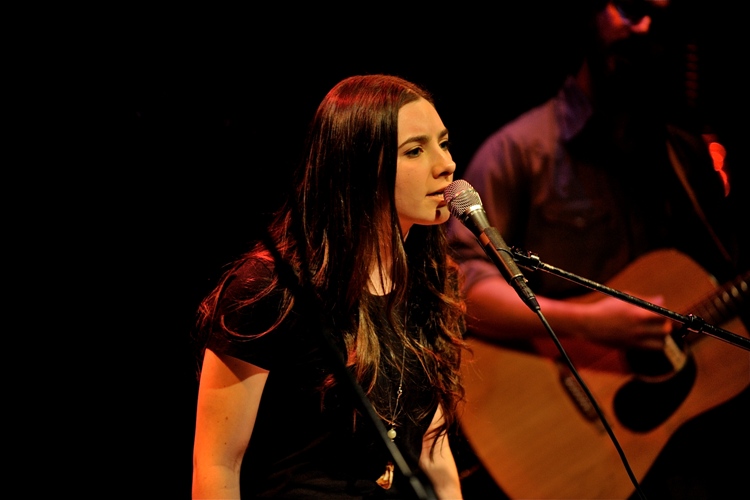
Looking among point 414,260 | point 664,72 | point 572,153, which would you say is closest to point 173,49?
point 414,260

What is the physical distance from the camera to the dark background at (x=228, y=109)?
6.81 ft

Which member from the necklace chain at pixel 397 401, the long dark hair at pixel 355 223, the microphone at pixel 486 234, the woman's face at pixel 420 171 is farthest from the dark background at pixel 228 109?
the necklace chain at pixel 397 401

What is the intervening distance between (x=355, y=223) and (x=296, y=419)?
1.93 ft

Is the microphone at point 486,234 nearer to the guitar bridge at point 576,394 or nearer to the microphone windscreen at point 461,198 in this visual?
the microphone windscreen at point 461,198

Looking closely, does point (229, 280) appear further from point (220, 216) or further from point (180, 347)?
point (180, 347)

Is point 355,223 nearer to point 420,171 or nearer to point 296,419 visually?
point 420,171

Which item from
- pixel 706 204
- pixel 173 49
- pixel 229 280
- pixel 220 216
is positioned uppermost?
pixel 173 49

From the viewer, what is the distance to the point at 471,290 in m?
3.44

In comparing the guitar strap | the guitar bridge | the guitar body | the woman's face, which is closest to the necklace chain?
the woman's face

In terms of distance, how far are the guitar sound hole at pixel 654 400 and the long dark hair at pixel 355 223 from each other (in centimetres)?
134

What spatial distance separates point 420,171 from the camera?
2062 mm

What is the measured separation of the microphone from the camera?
1.58 metres

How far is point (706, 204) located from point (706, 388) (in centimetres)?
85

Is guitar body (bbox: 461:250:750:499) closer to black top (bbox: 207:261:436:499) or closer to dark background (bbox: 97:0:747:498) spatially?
dark background (bbox: 97:0:747:498)
